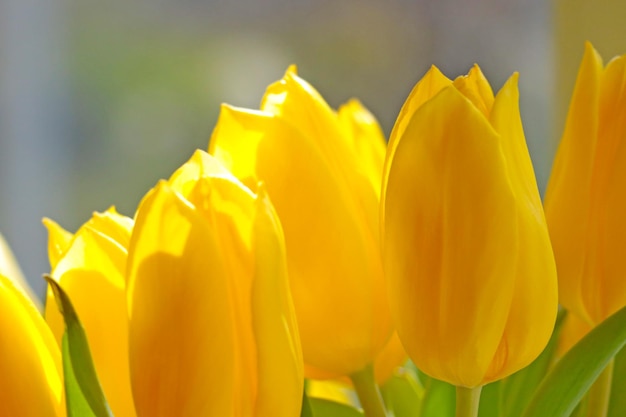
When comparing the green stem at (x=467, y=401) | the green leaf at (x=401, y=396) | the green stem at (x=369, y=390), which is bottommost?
the green leaf at (x=401, y=396)

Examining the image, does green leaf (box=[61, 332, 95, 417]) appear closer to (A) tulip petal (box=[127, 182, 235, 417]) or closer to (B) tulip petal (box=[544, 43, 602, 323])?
(A) tulip petal (box=[127, 182, 235, 417])

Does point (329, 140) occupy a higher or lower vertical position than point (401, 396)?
higher

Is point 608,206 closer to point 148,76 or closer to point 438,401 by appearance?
point 438,401

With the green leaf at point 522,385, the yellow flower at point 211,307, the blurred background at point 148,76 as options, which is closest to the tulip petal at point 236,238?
the yellow flower at point 211,307

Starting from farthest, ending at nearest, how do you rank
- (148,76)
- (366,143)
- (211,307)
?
(148,76) < (366,143) < (211,307)

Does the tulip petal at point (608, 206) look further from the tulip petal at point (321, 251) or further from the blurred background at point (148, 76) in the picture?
the blurred background at point (148, 76)

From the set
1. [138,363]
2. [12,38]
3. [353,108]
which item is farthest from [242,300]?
[12,38]

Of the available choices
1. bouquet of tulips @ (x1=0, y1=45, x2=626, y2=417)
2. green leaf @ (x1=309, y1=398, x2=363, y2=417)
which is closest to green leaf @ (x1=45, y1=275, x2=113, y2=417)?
bouquet of tulips @ (x1=0, y1=45, x2=626, y2=417)

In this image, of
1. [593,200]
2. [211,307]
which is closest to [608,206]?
[593,200]
